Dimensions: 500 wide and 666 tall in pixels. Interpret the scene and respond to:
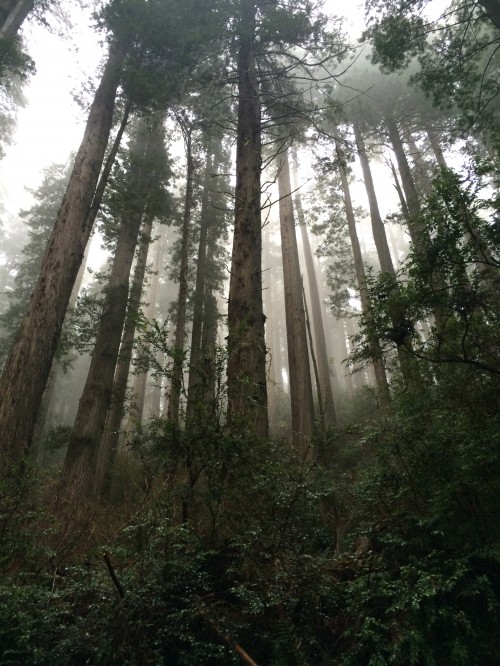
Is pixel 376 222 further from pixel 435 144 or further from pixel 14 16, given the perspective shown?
pixel 14 16

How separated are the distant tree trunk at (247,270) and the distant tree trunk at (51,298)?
2.88 metres

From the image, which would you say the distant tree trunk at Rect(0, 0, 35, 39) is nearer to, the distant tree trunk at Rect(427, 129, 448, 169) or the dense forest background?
the dense forest background

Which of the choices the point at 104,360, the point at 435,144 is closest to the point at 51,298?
the point at 104,360

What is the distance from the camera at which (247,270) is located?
592 cm

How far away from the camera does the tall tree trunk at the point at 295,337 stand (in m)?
10.1

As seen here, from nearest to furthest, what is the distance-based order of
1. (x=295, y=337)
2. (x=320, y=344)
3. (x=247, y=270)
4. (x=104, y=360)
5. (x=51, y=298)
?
(x=247, y=270) → (x=51, y=298) → (x=104, y=360) → (x=295, y=337) → (x=320, y=344)

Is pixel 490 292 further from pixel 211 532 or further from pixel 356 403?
pixel 356 403

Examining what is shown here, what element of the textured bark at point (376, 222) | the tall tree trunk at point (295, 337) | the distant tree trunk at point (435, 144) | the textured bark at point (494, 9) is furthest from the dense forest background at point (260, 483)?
the distant tree trunk at point (435, 144)

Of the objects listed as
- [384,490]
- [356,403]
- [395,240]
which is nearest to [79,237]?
[384,490]

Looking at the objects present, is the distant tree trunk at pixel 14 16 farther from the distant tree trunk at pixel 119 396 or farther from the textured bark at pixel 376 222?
the textured bark at pixel 376 222

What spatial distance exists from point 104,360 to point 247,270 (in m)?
4.75

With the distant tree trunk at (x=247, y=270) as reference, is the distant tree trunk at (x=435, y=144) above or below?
above

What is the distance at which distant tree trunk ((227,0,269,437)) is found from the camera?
4172mm

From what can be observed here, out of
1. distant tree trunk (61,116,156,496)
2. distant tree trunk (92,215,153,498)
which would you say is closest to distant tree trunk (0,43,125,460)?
distant tree trunk (61,116,156,496)
